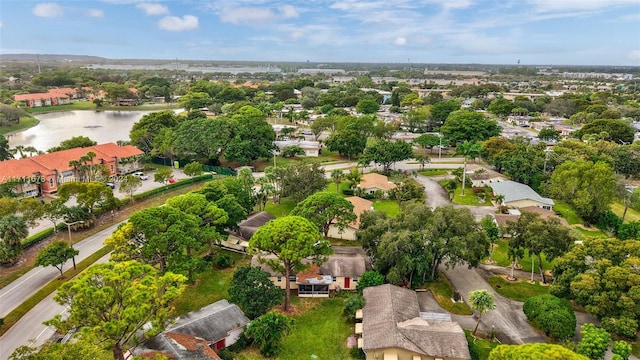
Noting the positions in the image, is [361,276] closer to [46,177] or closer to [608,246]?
[608,246]

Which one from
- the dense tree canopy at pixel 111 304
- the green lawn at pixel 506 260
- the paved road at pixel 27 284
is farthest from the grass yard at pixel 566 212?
the paved road at pixel 27 284

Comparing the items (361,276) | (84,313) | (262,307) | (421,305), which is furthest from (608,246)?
(84,313)

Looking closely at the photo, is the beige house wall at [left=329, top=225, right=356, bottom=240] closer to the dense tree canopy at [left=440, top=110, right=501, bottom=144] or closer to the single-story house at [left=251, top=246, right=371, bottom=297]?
the single-story house at [left=251, top=246, right=371, bottom=297]

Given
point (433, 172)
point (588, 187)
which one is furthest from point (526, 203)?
point (433, 172)

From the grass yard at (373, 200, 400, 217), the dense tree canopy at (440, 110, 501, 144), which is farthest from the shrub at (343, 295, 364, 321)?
the dense tree canopy at (440, 110, 501, 144)

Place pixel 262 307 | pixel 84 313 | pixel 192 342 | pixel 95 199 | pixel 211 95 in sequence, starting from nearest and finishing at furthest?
1. pixel 84 313
2. pixel 192 342
3. pixel 262 307
4. pixel 95 199
5. pixel 211 95

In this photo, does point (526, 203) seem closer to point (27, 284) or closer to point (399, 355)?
point (399, 355)
